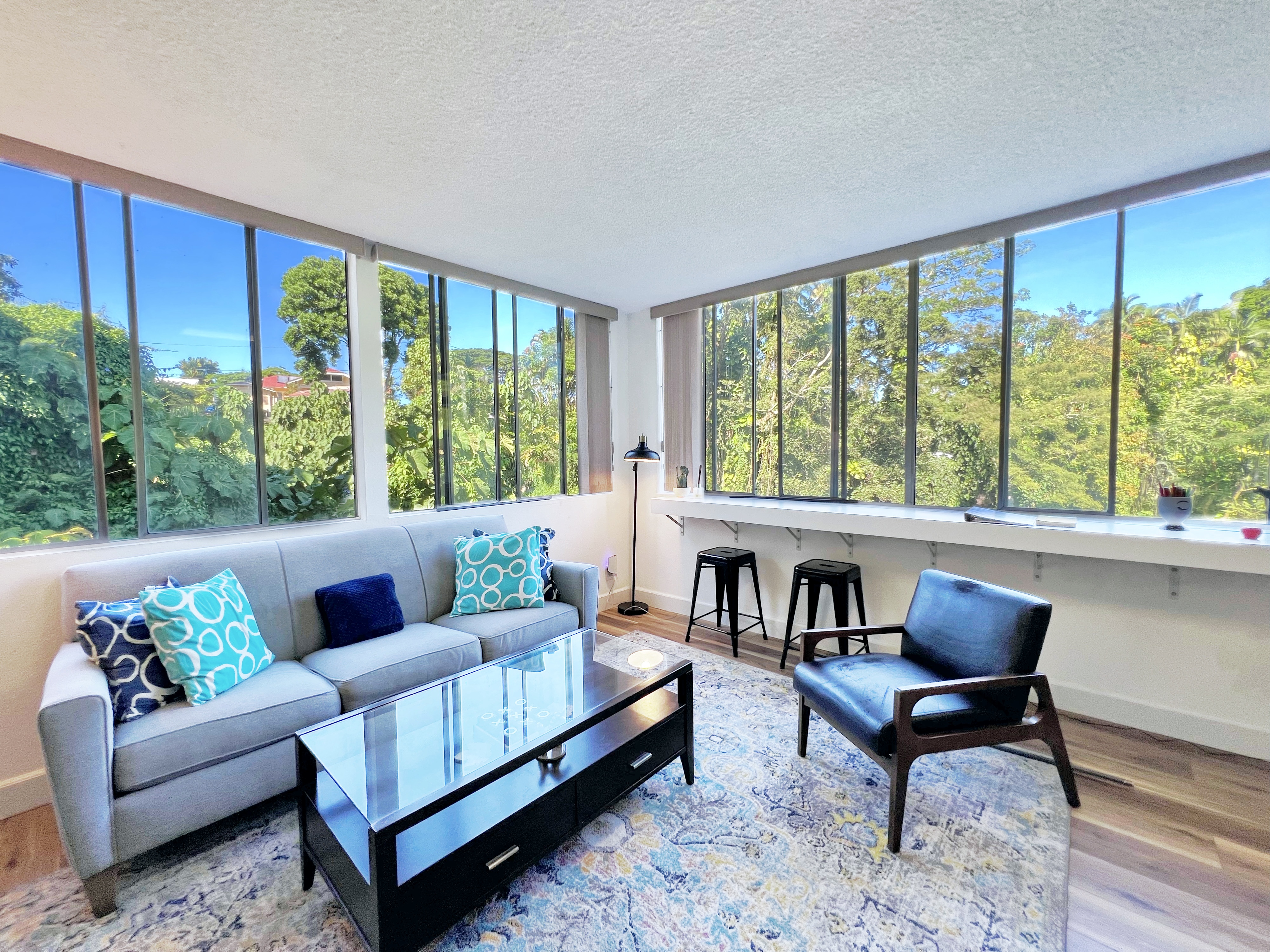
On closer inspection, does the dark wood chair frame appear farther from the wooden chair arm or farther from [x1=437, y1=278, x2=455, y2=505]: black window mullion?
[x1=437, y1=278, x2=455, y2=505]: black window mullion

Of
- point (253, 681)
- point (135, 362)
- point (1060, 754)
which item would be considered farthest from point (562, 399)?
point (1060, 754)

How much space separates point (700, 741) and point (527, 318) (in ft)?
10.4

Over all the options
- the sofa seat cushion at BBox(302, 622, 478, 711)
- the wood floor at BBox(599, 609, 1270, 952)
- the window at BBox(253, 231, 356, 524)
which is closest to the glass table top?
the sofa seat cushion at BBox(302, 622, 478, 711)

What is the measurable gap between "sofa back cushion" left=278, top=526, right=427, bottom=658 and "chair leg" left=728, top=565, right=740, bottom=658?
1.80 meters

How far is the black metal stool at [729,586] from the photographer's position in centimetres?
348

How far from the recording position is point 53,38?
152cm

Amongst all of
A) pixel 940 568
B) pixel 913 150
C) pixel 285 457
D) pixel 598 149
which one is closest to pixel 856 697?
pixel 940 568

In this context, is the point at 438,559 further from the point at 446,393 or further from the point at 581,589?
the point at 446,393

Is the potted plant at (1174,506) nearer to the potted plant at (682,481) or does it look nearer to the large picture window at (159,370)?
the potted plant at (682,481)

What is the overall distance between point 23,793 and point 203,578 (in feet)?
3.33

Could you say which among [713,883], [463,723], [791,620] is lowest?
[713,883]

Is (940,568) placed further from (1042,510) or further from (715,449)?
(715,449)

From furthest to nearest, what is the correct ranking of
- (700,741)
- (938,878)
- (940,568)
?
1. (940,568)
2. (700,741)
3. (938,878)

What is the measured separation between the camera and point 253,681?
82.2 inches
